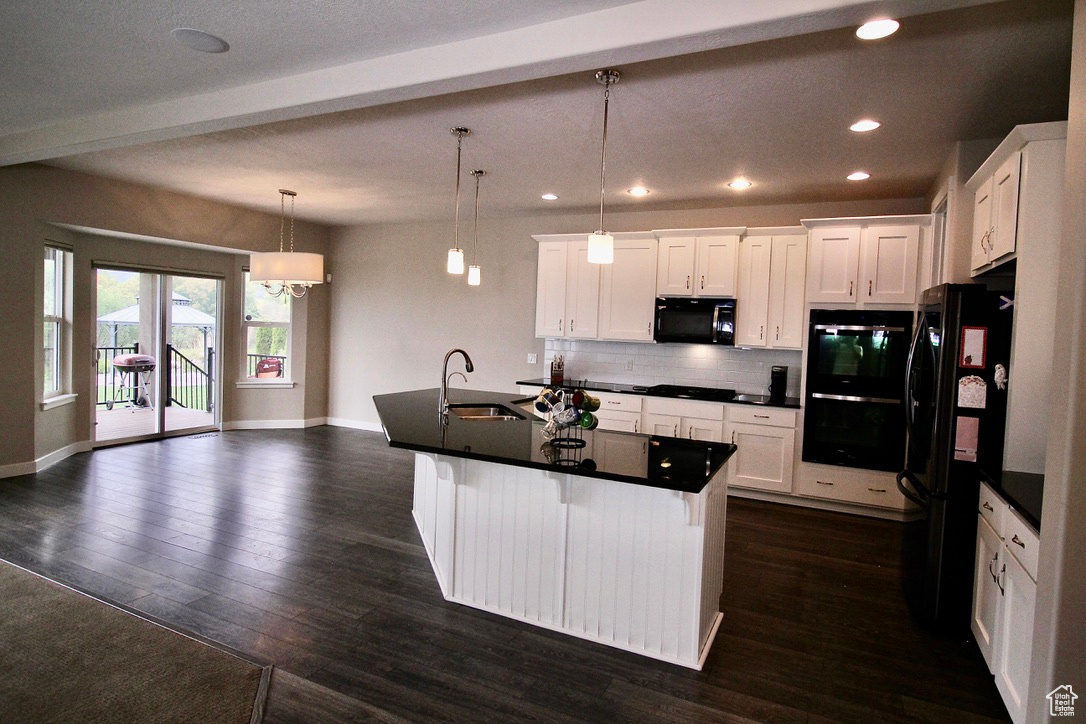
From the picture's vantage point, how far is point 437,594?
10.4 ft

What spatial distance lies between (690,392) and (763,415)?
2.39ft

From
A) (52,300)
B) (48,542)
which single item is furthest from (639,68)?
(52,300)

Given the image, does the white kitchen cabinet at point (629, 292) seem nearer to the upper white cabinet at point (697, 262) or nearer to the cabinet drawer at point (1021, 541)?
the upper white cabinet at point (697, 262)

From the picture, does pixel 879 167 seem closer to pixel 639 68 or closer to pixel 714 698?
pixel 639 68

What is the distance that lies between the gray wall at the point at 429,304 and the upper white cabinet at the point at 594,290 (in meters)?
0.49

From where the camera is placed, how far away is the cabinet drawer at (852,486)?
464 centimetres

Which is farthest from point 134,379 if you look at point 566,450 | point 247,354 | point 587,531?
point 587,531

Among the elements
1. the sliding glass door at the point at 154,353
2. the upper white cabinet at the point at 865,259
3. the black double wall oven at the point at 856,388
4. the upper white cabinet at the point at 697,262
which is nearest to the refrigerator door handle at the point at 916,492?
the black double wall oven at the point at 856,388

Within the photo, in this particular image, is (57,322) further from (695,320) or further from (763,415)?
(763,415)

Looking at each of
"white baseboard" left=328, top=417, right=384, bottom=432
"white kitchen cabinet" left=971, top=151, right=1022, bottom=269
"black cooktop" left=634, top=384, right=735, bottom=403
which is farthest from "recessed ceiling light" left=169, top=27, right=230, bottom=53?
"white baseboard" left=328, top=417, right=384, bottom=432

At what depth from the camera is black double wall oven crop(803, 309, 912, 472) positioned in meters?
4.59

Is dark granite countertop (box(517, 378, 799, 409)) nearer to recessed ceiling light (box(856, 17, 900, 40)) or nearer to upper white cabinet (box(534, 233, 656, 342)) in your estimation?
upper white cabinet (box(534, 233, 656, 342))

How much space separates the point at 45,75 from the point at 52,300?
11.1 feet

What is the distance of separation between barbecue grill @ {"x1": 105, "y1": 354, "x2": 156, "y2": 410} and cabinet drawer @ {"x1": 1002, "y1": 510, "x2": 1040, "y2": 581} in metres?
7.94
